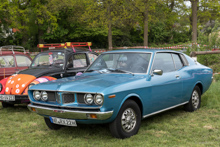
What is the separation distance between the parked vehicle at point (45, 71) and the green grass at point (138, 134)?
64 cm

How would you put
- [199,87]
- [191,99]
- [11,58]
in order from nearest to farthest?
1. [191,99]
2. [199,87]
3. [11,58]

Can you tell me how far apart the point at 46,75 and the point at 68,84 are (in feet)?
10.4

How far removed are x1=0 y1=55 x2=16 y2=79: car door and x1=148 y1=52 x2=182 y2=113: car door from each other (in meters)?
6.01

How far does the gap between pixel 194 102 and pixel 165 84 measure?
1698mm

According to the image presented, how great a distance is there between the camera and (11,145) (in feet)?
15.9

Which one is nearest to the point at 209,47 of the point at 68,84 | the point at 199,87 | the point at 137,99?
the point at 199,87

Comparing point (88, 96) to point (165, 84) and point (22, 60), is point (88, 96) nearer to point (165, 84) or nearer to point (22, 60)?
point (165, 84)

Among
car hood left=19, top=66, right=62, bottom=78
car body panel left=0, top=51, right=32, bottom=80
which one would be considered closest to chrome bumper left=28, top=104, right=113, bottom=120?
car hood left=19, top=66, right=62, bottom=78

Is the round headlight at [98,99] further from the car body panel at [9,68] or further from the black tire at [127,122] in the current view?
the car body panel at [9,68]

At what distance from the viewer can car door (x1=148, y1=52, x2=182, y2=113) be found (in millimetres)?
5602

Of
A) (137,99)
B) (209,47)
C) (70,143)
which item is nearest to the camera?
(70,143)

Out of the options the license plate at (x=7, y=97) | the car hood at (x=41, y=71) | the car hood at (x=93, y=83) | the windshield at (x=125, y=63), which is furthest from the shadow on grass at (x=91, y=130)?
the car hood at (x=41, y=71)

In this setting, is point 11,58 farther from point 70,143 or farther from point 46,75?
point 70,143

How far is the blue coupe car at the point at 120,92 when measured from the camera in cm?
459
